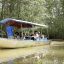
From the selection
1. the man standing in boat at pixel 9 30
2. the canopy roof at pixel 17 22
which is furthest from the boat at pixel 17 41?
the man standing in boat at pixel 9 30

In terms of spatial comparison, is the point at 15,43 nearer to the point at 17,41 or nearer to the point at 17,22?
the point at 17,41

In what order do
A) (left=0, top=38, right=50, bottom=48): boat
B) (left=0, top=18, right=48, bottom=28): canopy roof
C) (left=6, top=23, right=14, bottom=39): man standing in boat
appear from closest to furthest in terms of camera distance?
(left=0, top=38, right=50, bottom=48): boat
(left=0, top=18, right=48, bottom=28): canopy roof
(left=6, top=23, right=14, bottom=39): man standing in boat

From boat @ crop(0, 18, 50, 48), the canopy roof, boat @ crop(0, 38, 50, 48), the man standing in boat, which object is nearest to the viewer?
boat @ crop(0, 38, 50, 48)

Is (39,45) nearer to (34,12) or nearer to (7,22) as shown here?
(7,22)

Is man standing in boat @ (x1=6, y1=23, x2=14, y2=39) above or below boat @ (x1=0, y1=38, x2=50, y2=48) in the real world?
above

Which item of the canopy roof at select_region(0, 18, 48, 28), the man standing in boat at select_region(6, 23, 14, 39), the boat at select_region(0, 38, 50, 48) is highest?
the canopy roof at select_region(0, 18, 48, 28)

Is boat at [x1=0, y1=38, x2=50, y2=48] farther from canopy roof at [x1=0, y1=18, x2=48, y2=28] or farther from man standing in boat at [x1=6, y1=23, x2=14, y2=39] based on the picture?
canopy roof at [x1=0, y1=18, x2=48, y2=28]

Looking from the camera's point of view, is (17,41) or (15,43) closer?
(15,43)

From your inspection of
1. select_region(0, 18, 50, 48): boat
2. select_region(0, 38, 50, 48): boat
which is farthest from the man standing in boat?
select_region(0, 38, 50, 48): boat

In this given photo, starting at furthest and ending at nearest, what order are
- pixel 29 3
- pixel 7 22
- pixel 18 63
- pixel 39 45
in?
1. pixel 29 3
2. pixel 39 45
3. pixel 7 22
4. pixel 18 63

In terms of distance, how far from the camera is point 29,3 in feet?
123

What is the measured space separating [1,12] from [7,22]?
13326mm

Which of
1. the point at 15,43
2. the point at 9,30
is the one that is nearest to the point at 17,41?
the point at 15,43

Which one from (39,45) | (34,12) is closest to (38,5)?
(34,12)
